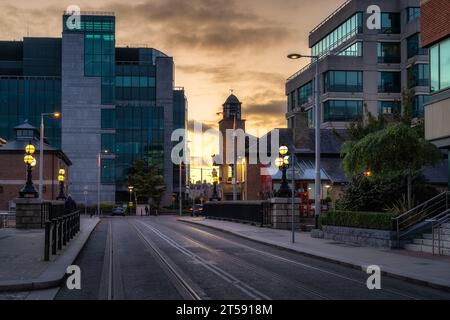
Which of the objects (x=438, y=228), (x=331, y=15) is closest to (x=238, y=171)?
(x=331, y=15)

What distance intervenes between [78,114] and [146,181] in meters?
15.7

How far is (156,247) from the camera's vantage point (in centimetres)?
2534

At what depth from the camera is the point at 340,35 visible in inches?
3305

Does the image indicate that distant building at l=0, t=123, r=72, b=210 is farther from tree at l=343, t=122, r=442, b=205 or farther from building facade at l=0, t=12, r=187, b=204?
tree at l=343, t=122, r=442, b=205

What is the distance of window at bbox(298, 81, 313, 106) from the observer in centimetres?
8406

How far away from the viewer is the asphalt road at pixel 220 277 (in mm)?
12781

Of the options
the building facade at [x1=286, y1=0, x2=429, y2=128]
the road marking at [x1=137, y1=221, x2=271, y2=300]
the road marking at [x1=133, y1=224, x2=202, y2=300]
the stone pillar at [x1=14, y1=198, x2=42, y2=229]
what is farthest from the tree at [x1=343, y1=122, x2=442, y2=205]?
the building facade at [x1=286, y1=0, x2=429, y2=128]

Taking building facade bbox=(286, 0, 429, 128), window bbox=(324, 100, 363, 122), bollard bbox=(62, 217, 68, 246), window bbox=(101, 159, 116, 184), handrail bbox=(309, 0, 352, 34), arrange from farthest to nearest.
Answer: window bbox=(101, 159, 116, 184) → handrail bbox=(309, 0, 352, 34) → window bbox=(324, 100, 363, 122) → building facade bbox=(286, 0, 429, 128) → bollard bbox=(62, 217, 68, 246)

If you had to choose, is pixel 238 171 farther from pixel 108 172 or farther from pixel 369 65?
pixel 108 172

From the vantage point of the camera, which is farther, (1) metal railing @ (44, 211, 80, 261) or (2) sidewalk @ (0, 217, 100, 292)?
(1) metal railing @ (44, 211, 80, 261)

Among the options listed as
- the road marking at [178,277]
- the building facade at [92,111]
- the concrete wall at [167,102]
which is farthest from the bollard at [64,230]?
the concrete wall at [167,102]

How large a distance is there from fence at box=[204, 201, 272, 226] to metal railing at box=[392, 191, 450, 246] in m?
15.6
